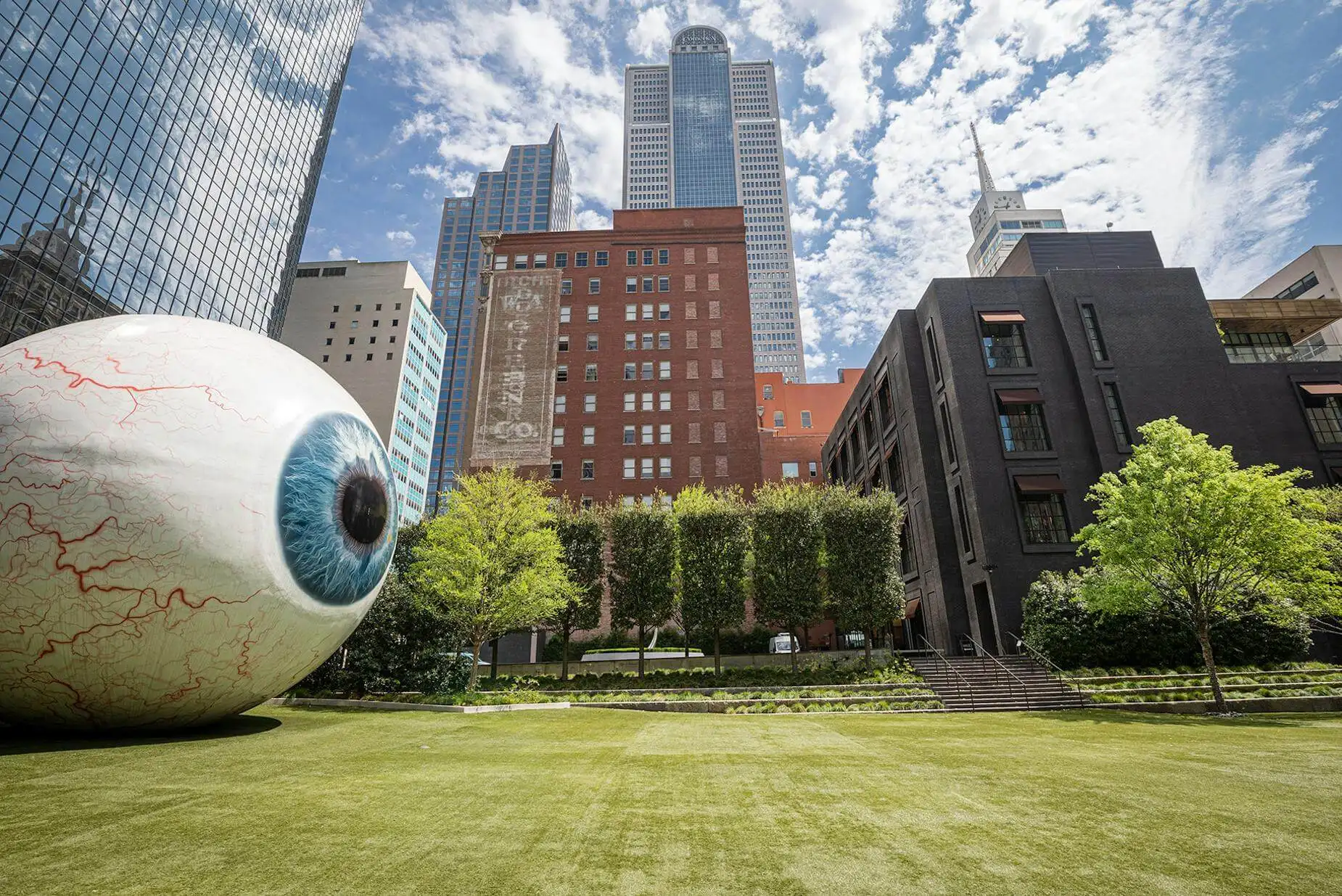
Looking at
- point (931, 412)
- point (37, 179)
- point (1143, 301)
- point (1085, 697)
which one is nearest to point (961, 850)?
point (1085, 697)

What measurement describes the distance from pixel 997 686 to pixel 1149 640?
6.89 m

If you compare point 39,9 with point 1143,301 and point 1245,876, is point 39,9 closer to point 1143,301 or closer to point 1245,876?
point 1245,876

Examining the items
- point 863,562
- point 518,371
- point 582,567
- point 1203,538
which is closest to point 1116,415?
point 1203,538

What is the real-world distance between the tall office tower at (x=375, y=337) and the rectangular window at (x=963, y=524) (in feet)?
301

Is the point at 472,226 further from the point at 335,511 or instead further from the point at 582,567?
the point at 335,511

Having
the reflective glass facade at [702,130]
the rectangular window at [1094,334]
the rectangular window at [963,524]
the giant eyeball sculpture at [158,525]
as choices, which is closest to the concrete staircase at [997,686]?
the rectangular window at [963,524]

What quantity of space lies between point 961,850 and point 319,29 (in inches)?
4659

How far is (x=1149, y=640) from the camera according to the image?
77.7 feet

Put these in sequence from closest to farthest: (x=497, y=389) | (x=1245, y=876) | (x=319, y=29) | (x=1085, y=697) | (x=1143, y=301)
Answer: (x=1245, y=876) → (x=1085, y=697) → (x=1143, y=301) → (x=497, y=389) → (x=319, y=29)

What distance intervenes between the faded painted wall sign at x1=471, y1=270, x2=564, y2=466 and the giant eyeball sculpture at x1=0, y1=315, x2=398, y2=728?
4202 centimetres

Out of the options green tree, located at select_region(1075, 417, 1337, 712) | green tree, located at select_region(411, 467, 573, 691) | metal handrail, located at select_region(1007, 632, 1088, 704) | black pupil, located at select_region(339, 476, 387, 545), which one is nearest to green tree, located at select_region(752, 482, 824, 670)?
metal handrail, located at select_region(1007, 632, 1088, 704)

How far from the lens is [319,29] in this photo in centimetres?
8800

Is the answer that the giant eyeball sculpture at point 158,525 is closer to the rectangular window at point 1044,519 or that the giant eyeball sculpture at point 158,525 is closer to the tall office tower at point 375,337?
the rectangular window at point 1044,519

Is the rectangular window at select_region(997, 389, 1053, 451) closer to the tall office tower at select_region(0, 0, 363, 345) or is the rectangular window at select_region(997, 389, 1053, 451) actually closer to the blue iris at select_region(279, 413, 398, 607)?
the blue iris at select_region(279, 413, 398, 607)
